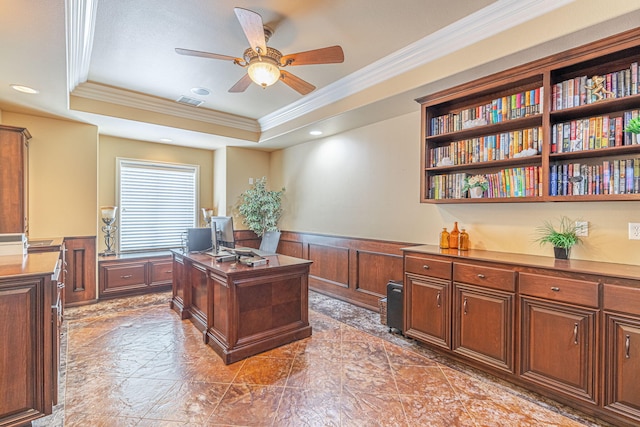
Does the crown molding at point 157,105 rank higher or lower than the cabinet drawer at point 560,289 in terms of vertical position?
higher

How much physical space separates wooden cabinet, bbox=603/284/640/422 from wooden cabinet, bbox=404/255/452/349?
1.01 metres

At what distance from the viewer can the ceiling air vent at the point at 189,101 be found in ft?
13.6

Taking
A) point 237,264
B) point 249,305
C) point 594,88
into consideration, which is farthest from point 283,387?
point 594,88

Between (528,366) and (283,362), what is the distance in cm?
190

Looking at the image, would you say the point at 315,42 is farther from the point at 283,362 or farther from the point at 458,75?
the point at 283,362

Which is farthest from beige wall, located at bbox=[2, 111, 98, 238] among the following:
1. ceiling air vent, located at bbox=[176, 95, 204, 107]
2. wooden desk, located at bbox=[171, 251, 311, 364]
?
wooden desk, located at bbox=[171, 251, 311, 364]

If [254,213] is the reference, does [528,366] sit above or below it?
below

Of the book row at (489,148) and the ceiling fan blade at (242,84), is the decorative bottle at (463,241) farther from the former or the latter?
the ceiling fan blade at (242,84)

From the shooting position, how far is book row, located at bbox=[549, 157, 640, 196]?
2057mm

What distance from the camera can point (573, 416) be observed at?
1978 mm

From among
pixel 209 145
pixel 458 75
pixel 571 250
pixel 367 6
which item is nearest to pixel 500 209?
pixel 571 250

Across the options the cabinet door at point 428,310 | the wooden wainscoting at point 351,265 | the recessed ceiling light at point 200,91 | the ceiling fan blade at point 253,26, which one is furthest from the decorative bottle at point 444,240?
the recessed ceiling light at point 200,91

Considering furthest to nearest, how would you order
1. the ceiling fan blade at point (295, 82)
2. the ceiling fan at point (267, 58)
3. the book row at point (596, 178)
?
1. the ceiling fan blade at point (295, 82)
2. the ceiling fan at point (267, 58)
3. the book row at point (596, 178)

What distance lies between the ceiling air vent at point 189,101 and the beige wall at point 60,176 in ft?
4.18
